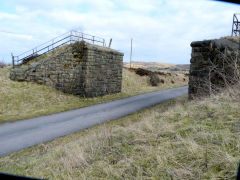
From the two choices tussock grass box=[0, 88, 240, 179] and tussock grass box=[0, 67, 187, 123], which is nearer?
tussock grass box=[0, 88, 240, 179]

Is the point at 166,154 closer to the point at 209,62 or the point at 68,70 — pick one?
the point at 209,62

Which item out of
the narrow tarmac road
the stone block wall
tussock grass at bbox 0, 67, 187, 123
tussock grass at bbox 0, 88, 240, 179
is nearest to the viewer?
tussock grass at bbox 0, 88, 240, 179

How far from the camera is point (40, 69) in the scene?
1711 centimetres

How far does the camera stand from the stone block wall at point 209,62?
31.3 feet

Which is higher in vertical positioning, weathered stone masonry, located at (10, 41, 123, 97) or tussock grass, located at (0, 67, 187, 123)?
weathered stone masonry, located at (10, 41, 123, 97)

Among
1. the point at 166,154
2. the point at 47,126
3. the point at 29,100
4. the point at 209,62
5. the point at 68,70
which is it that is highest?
the point at 209,62

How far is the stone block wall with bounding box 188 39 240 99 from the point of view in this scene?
31.3 ft

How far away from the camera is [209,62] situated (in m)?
10.5

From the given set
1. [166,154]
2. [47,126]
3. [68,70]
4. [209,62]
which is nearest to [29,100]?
[68,70]

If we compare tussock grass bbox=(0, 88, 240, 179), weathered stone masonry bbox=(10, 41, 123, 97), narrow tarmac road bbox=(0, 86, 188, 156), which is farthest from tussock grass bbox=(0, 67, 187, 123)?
tussock grass bbox=(0, 88, 240, 179)

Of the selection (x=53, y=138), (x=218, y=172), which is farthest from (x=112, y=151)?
(x=53, y=138)

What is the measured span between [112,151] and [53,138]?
15.6 ft

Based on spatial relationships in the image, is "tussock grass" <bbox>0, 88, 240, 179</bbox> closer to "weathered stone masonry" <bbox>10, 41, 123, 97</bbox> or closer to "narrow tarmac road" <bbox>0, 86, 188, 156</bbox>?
"narrow tarmac road" <bbox>0, 86, 188, 156</bbox>

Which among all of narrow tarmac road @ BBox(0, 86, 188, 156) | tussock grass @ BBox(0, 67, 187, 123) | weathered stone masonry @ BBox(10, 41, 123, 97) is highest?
weathered stone masonry @ BBox(10, 41, 123, 97)
